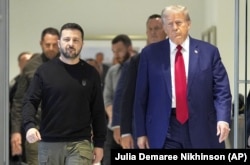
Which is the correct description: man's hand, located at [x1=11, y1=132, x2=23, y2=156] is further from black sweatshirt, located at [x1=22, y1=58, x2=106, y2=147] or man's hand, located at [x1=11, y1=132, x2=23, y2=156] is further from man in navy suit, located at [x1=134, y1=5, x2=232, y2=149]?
man in navy suit, located at [x1=134, y1=5, x2=232, y2=149]

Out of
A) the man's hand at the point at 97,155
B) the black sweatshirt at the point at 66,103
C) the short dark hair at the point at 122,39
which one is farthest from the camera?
the short dark hair at the point at 122,39

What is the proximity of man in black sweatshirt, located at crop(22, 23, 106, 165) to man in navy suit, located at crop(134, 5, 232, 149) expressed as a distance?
224 millimetres

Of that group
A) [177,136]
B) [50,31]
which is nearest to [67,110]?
[50,31]

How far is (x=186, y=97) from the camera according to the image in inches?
116

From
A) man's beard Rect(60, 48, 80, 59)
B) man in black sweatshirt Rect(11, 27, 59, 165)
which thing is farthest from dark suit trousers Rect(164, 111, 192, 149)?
man in black sweatshirt Rect(11, 27, 59, 165)

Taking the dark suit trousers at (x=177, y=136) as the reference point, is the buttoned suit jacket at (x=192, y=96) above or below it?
above

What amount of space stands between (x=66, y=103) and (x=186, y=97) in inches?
24.6

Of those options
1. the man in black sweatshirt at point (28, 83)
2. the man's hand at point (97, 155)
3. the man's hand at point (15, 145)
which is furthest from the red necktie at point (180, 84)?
the man's hand at point (15, 145)

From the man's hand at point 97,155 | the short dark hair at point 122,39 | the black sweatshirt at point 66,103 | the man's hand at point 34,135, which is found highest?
the short dark hair at point 122,39

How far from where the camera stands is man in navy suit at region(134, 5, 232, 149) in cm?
291

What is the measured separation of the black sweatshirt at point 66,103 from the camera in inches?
113

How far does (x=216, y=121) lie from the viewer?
9.69ft

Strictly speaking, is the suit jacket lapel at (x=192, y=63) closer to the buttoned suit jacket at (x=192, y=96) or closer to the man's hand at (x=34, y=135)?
the buttoned suit jacket at (x=192, y=96)

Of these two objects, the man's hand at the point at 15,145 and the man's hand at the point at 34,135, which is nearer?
the man's hand at the point at 34,135
